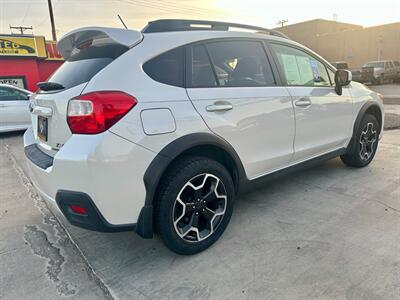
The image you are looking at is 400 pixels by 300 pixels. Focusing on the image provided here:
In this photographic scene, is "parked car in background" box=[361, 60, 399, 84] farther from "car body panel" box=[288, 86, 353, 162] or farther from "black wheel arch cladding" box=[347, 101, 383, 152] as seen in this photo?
"car body panel" box=[288, 86, 353, 162]

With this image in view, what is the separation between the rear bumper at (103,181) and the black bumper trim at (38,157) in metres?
0.07

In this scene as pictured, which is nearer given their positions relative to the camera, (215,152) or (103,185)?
(103,185)

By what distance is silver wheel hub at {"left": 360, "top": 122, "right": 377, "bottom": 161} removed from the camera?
4.24m

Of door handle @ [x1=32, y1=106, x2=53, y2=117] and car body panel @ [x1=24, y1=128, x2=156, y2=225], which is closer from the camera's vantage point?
car body panel @ [x1=24, y1=128, x2=156, y2=225]

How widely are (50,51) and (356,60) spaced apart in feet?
105

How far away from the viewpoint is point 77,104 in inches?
79.6

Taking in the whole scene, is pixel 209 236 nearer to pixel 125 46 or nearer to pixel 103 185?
pixel 103 185

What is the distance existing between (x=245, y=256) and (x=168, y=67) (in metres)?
1.59

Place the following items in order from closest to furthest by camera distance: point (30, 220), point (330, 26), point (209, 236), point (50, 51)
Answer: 1. point (209, 236)
2. point (30, 220)
3. point (50, 51)
4. point (330, 26)

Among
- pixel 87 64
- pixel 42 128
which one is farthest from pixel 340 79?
pixel 42 128

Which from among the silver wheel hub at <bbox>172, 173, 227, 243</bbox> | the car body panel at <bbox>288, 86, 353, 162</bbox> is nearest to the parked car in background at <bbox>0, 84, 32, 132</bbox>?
the silver wheel hub at <bbox>172, 173, 227, 243</bbox>

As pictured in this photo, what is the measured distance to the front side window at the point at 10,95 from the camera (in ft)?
25.3

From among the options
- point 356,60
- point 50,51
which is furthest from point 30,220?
point 356,60

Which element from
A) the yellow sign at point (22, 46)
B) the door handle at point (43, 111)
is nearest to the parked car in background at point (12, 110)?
the door handle at point (43, 111)
